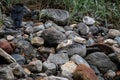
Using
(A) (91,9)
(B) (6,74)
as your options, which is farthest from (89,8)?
(B) (6,74)

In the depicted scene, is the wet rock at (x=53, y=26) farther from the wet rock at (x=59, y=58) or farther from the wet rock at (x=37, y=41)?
the wet rock at (x=59, y=58)

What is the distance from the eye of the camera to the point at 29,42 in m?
3.32

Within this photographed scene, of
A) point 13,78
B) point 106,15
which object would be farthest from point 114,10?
point 13,78

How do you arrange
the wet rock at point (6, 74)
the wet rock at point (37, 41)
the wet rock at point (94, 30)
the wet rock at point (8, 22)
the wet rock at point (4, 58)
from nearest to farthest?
the wet rock at point (6, 74)
the wet rock at point (4, 58)
the wet rock at point (37, 41)
the wet rock at point (8, 22)
the wet rock at point (94, 30)

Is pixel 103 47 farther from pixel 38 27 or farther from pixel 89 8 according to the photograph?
pixel 89 8

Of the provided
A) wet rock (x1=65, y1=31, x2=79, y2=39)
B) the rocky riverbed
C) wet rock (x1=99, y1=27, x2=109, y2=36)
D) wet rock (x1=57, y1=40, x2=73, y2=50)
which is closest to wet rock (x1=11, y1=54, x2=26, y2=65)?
the rocky riverbed

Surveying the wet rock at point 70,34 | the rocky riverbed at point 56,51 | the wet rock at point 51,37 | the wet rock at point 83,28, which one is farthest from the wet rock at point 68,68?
the wet rock at point 83,28

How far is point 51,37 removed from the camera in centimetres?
324

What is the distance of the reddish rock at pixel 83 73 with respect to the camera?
9.07 feet

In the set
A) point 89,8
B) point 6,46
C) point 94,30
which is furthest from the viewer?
point 89,8

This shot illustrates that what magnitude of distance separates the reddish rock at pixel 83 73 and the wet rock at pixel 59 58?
240 millimetres

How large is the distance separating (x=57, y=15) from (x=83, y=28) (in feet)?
1.02

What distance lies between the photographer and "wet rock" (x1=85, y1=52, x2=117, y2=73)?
3.20 meters

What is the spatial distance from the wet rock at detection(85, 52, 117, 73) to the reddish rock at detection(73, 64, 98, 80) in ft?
1.12
